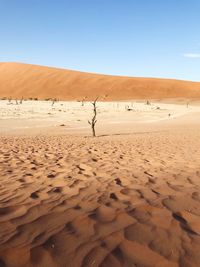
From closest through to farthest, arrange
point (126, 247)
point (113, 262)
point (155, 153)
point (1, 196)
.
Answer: point (113, 262)
point (126, 247)
point (1, 196)
point (155, 153)

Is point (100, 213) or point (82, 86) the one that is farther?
point (82, 86)

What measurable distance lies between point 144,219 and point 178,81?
8984cm

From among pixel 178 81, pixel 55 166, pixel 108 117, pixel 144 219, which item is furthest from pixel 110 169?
pixel 178 81

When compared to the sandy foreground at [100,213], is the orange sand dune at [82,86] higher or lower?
higher

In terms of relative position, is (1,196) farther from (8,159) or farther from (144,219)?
(8,159)

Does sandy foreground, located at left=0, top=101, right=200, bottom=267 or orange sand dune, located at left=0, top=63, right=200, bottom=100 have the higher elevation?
orange sand dune, located at left=0, top=63, right=200, bottom=100

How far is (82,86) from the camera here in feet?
276

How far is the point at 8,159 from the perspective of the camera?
881 centimetres

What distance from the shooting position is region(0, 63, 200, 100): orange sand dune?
74.5 metres

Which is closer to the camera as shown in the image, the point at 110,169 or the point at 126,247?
the point at 126,247

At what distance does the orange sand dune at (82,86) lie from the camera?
74500 mm

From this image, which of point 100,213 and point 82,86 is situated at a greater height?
point 82,86

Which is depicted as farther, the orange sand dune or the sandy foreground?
the orange sand dune

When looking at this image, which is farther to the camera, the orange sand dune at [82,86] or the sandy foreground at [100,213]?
the orange sand dune at [82,86]
